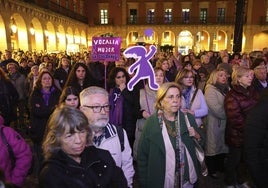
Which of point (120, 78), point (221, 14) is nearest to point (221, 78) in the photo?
point (120, 78)

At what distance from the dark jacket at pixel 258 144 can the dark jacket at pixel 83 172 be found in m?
1.05

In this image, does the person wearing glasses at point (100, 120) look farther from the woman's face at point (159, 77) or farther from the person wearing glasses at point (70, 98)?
the woman's face at point (159, 77)

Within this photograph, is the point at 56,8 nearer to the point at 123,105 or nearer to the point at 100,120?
the point at 123,105

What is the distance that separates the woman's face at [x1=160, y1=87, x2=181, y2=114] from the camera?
2.71 meters

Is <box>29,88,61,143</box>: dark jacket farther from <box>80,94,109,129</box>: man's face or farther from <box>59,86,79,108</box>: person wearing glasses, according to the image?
<box>80,94,109,129</box>: man's face

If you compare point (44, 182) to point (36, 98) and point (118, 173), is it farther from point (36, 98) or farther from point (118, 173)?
point (36, 98)

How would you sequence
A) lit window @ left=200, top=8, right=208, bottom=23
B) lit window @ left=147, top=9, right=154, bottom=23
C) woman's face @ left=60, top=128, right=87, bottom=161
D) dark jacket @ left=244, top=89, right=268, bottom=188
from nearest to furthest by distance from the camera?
woman's face @ left=60, top=128, right=87, bottom=161
dark jacket @ left=244, top=89, right=268, bottom=188
lit window @ left=200, top=8, right=208, bottom=23
lit window @ left=147, top=9, right=154, bottom=23

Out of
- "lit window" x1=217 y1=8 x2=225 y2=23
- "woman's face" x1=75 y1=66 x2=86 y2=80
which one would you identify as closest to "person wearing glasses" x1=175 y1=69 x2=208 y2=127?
"woman's face" x1=75 y1=66 x2=86 y2=80

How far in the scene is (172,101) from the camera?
8.90 feet

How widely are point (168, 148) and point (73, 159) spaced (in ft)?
3.90

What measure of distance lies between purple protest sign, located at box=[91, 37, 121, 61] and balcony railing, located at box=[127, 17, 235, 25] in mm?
36934

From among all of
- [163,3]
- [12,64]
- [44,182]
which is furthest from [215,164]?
[163,3]

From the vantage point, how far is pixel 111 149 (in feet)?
7.72

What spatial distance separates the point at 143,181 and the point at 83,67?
9.66 feet
